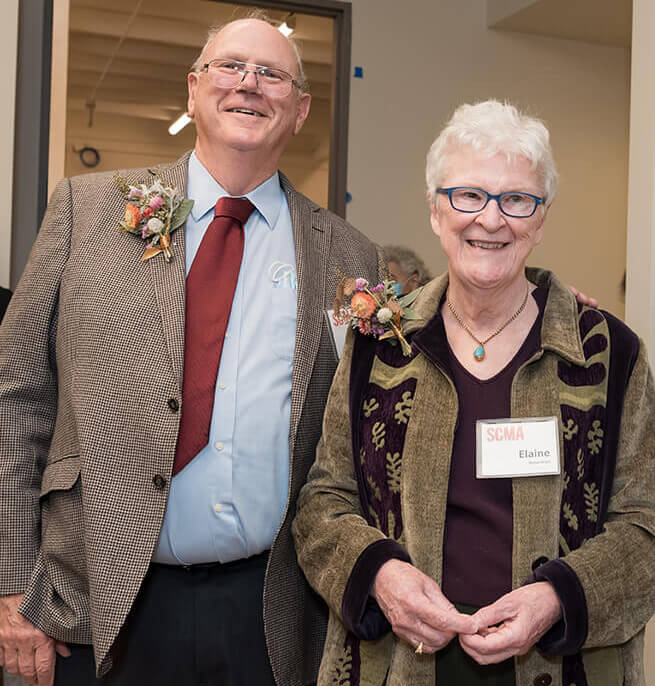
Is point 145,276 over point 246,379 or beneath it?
over

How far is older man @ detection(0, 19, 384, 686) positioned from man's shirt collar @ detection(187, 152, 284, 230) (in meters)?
0.06

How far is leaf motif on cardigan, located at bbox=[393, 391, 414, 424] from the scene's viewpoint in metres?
1.82

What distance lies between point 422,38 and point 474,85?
46cm

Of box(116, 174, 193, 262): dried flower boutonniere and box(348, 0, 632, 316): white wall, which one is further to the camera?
box(348, 0, 632, 316): white wall

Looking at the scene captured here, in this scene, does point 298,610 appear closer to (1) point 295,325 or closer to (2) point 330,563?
(2) point 330,563

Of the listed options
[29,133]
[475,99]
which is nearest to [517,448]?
[29,133]

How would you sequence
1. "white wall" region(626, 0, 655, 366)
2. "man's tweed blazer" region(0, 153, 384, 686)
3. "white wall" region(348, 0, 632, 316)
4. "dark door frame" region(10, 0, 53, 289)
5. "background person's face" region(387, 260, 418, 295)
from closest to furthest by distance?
"man's tweed blazer" region(0, 153, 384, 686) < "white wall" region(626, 0, 655, 366) < "dark door frame" region(10, 0, 53, 289) < "background person's face" region(387, 260, 418, 295) < "white wall" region(348, 0, 632, 316)

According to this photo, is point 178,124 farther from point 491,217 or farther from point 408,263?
point 491,217

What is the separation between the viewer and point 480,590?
5.55 ft

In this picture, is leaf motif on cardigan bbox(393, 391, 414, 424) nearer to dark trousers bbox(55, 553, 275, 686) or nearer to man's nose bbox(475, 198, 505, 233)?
man's nose bbox(475, 198, 505, 233)

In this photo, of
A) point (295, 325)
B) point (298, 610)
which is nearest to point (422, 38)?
point (295, 325)

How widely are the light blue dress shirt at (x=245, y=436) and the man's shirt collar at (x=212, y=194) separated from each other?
0.02m

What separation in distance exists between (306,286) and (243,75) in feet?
1.75

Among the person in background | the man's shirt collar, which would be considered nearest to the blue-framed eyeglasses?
the man's shirt collar
